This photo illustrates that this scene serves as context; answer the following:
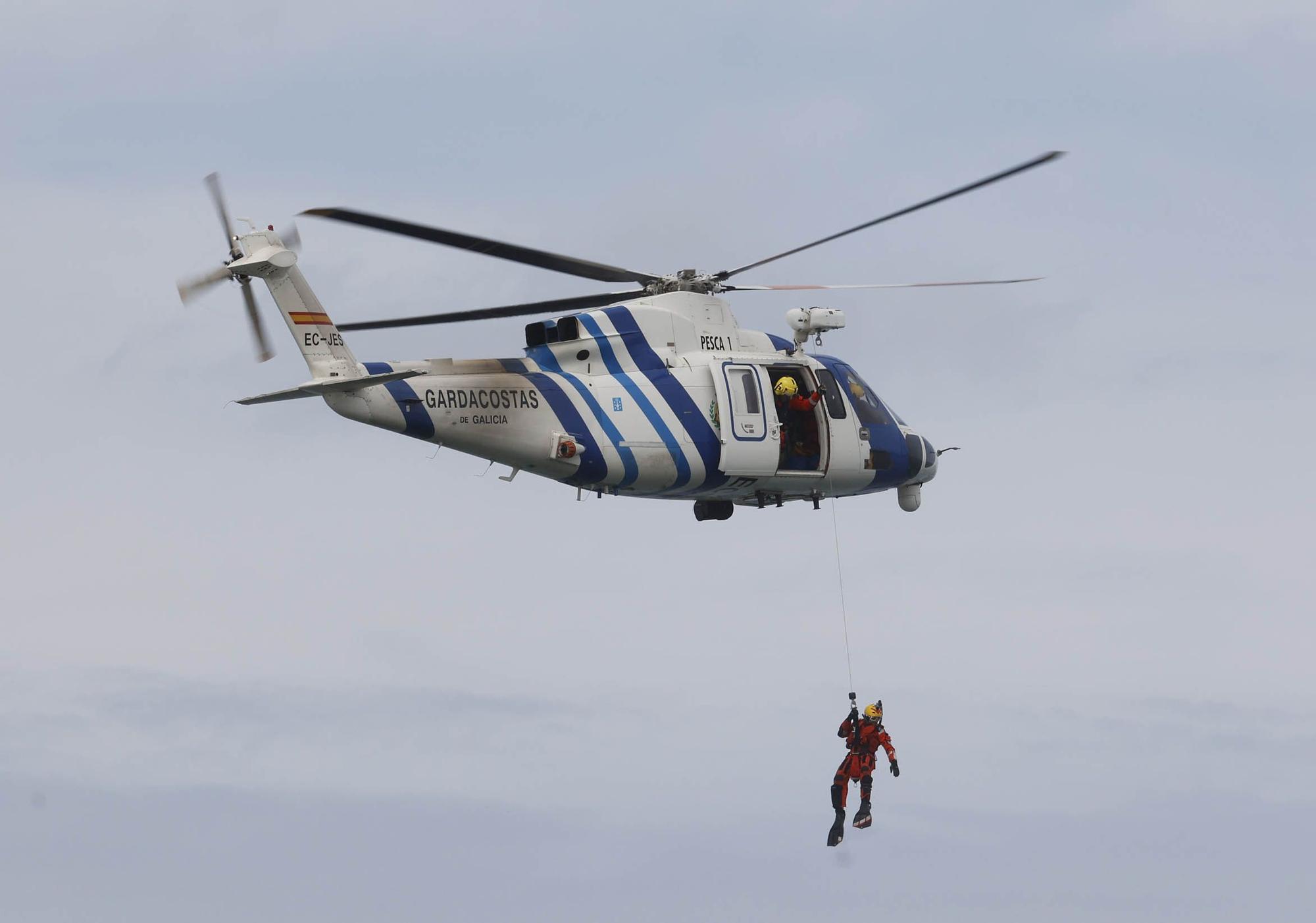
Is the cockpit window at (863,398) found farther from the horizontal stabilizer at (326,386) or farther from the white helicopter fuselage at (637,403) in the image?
the horizontal stabilizer at (326,386)

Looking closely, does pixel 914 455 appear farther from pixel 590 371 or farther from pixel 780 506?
pixel 590 371

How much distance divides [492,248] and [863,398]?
8.24 meters

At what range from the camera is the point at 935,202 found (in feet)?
109

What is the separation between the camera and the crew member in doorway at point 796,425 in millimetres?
36031

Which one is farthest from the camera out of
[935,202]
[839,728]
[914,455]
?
[914,455]

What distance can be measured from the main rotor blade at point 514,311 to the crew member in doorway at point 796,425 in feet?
10.8

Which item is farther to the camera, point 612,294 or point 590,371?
point 612,294

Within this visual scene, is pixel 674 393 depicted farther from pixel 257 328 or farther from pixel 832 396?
pixel 257 328

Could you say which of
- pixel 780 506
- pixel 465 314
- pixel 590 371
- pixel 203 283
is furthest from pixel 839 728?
pixel 203 283

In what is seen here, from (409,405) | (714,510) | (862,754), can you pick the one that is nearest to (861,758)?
(862,754)

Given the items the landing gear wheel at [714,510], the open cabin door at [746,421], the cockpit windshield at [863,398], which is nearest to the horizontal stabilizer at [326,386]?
the open cabin door at [746,421]

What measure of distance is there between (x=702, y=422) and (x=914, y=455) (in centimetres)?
547

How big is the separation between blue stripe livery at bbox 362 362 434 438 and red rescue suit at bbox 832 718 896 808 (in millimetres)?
8857

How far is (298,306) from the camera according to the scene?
31.7 metres
